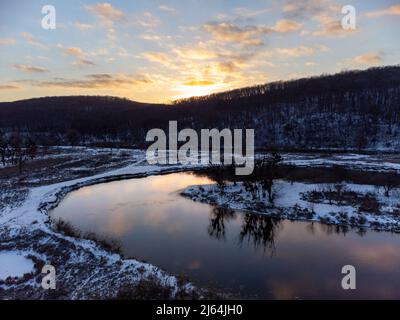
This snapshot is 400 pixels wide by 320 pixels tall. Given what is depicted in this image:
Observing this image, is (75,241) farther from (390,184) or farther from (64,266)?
(390,184)

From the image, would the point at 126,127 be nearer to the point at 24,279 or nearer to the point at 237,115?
the point at 237,115

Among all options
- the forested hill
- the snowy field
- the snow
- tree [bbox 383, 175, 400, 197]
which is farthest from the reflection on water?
the forested hill

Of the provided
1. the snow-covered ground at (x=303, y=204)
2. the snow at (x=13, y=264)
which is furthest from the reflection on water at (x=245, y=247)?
the snow at (x=13, y=264)

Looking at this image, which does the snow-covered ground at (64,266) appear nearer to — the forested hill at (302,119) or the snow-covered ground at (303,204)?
the snow-covered ground at (303,204)

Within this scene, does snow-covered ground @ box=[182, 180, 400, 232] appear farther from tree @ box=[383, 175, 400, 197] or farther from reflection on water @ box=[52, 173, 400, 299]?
reflection on water @ box=[52, 173, 400, 299]

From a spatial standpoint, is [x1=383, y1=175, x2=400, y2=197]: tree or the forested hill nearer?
[x1=383, y1=175, x2=400, y2=197]: tree

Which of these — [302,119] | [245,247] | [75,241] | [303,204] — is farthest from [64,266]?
[302,119]
